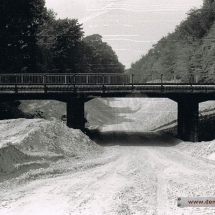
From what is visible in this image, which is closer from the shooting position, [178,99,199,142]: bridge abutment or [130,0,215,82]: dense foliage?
[178,99,199,142]: bridge abutment

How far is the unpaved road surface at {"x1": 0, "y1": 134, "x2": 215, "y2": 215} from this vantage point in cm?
1844

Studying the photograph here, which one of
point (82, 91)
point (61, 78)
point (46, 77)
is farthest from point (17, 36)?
point (82, 91)

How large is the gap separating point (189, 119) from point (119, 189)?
1135 inches

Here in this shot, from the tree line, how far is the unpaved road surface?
33.6 metres

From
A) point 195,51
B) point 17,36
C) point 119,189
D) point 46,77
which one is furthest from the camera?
point 195,51

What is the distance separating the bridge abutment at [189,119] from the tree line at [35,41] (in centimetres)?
2724

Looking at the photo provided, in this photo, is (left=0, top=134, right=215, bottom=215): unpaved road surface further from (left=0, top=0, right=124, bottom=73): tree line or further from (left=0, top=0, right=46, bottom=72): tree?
(left=0, top=0, right=124, bottom=73): tree line

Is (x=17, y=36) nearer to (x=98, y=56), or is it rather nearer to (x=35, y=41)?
(x=35, y=41)

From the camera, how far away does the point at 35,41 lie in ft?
225

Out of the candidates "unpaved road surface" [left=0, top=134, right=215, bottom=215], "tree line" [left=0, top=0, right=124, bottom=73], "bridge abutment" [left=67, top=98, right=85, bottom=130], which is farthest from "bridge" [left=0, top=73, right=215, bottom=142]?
"tree line" [left=0, top=0, right=124, bottom=73]

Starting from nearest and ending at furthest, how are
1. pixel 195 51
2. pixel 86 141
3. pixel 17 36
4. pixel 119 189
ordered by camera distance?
pixel 119 189 → pixel 86 141 → pixel 17 36 → pixel 195 51

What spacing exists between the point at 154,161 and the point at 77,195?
46.5 feet

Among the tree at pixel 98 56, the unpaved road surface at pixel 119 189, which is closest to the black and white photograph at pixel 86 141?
the unpaved road surface at pixel 119 189

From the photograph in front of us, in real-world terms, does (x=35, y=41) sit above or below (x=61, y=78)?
above
